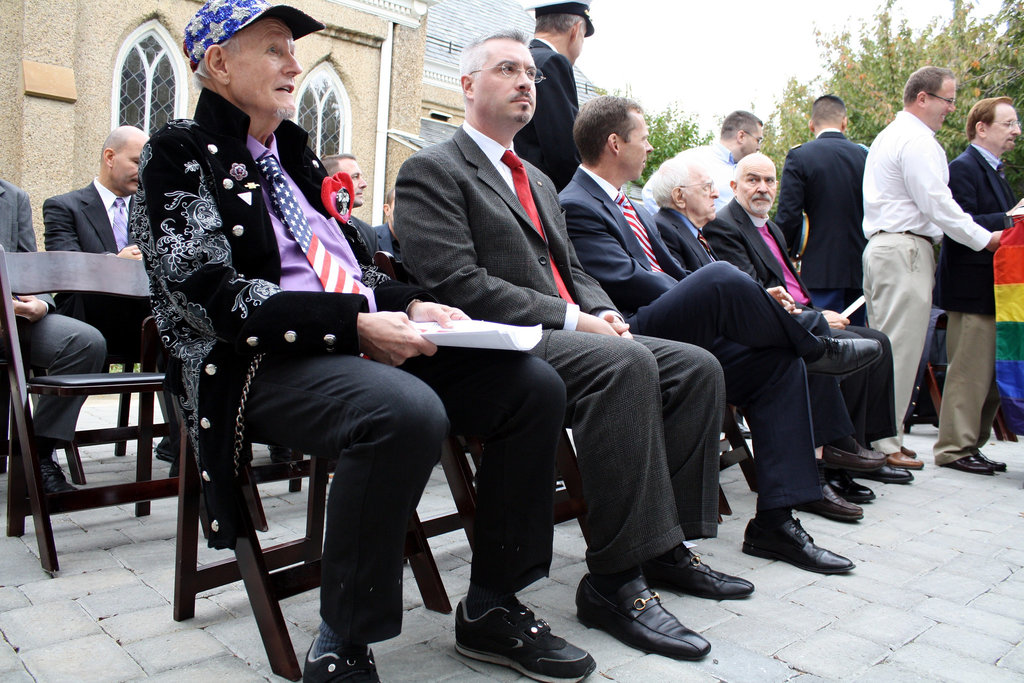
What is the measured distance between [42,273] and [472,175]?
6.03 feet

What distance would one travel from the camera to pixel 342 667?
1.91m

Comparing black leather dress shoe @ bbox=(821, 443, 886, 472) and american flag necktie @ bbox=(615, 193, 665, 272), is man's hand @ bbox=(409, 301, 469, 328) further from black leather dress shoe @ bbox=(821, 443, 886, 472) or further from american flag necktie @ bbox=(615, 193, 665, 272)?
black leather dress shoe @ bbox=(821, 443, 886, 472)

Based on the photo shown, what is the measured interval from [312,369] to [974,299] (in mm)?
4977

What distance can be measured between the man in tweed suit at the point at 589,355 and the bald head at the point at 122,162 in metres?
2.64

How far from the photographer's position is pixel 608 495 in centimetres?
248

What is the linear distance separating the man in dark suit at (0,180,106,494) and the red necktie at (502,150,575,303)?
2142 mm

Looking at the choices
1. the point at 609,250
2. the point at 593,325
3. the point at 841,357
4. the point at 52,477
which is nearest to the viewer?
the point at 593,325

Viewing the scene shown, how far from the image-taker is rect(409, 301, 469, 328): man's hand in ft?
7.52

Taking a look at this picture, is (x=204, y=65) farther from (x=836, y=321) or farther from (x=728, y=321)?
(x=836, y=321)

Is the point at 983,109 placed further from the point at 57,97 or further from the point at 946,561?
the point at 57,97

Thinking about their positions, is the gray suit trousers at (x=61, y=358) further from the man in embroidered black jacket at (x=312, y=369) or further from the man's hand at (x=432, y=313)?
the man's hand at (x=432, y=313)

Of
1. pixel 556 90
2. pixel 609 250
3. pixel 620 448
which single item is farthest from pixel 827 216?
pixel 620 448

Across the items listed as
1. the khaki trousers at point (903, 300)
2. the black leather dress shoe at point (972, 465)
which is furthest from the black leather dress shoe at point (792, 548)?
the black leather dress shoe at point (972, 465)

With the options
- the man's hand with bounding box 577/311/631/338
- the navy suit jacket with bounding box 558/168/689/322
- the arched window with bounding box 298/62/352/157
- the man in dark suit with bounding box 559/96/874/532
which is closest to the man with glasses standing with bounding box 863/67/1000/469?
the man in dark suit with bounding box 559/96/874/532
